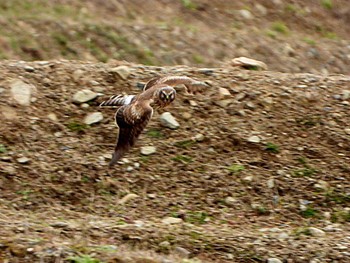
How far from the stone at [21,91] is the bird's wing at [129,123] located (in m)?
0.93

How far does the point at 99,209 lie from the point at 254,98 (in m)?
1.71

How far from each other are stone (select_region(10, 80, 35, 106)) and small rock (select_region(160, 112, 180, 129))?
3.37ft

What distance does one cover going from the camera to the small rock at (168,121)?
6426 millimetres

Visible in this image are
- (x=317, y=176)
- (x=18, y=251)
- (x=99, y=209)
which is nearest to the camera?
(x=18, y=251)

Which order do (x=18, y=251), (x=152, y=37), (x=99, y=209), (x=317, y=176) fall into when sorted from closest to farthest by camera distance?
(x=18, y=251), (x=99, y=209), (x=317, y=176), (x=152, y=37)

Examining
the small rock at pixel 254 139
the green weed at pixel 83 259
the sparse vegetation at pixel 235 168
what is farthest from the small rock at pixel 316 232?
the green weed at pixel 83 259

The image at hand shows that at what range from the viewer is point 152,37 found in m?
13.1

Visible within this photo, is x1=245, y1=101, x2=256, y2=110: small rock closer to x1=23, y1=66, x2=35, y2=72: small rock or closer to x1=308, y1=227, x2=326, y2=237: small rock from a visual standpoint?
x1=308, y1=227, x2=326, y2=237: small rock

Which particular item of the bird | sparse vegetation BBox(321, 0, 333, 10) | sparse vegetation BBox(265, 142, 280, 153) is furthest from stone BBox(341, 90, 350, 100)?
sparse vegetation BBox(321, 0, 333, 10)

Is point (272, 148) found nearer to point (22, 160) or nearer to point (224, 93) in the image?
point (224, 93)

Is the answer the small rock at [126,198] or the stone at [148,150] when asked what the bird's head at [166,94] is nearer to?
the stone at [148,150]

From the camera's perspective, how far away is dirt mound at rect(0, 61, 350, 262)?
531cm

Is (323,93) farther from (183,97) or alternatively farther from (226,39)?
(226,39)

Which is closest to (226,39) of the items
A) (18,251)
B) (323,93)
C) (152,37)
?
(152,37)
